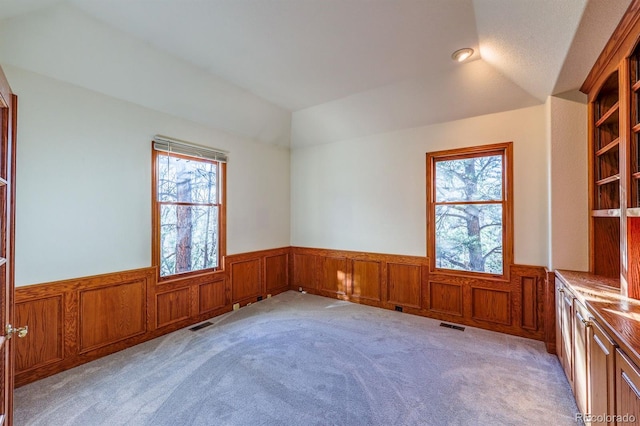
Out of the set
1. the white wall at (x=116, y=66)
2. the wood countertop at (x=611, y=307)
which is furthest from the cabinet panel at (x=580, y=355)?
the white wall at (x=116, y=66)

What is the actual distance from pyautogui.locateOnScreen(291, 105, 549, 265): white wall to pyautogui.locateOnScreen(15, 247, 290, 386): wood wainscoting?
179 centimetres

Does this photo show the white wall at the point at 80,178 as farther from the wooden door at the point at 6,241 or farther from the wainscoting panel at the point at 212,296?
the wooden door at the point at 6,241

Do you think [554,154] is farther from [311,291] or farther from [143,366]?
[143,366]

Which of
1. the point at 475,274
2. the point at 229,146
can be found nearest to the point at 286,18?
the point at 229,146

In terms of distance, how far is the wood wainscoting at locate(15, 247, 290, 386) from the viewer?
7.78ft

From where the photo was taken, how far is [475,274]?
11.6 ft

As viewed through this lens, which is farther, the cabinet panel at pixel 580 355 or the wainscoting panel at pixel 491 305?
the wainscoting panel at pixel 491 305

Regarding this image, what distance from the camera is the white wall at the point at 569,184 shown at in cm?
266

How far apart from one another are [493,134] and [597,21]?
1.77 meters

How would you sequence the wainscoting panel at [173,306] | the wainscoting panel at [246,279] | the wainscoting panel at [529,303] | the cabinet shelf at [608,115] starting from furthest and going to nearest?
the wainscoting panel at [246,279]
the wainscoting panel at [173,306]
the wainscoting panel at [529,303]
the cabinet shelf at [608,115]

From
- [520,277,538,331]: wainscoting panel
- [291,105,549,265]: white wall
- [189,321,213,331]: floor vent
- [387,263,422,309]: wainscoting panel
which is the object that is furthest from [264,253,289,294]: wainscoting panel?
[520,277,538,331]: wainscoting panel

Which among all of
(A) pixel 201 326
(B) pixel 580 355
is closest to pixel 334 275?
(A) pixel 201 326

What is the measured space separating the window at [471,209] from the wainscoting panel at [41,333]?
13.6 ft

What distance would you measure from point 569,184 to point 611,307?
5.17 feet
